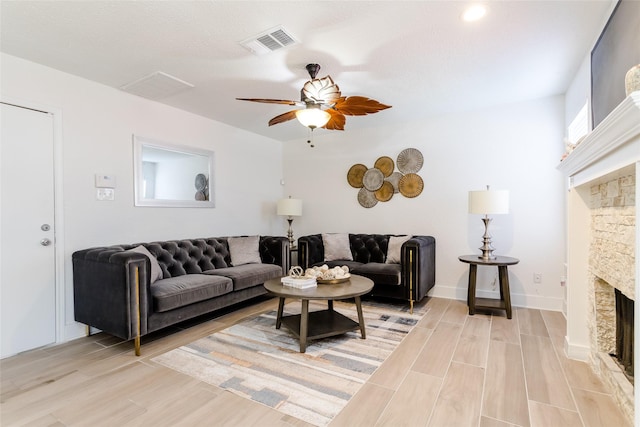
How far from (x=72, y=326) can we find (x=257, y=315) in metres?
1.71

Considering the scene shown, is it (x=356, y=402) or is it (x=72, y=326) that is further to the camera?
(x=72, y=326)

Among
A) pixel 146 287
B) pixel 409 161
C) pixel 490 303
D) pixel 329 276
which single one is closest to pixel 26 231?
pixel 146 287

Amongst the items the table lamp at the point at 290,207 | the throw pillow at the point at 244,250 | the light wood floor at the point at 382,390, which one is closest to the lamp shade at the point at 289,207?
the table lamp at the point at 290,207

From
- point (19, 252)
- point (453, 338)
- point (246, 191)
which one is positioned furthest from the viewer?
point (246, 191)

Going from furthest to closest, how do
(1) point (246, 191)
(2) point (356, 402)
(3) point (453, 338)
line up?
(1) point (246, 191), (3) point (453, 338), (2) point (356, 402)

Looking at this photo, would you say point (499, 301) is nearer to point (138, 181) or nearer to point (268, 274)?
point (268, 274)

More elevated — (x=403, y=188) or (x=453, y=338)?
(x=403, y=188)

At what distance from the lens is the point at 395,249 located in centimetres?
418

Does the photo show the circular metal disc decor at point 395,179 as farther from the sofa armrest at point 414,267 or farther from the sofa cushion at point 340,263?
the sofa cushion at point 340,263

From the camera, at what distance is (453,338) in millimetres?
2883

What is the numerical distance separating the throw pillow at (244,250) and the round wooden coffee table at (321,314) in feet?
4.05

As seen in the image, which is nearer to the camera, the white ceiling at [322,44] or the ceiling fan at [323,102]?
the white ceiling at [322,44]

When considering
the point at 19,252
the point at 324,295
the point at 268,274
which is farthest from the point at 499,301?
the point at 19,252

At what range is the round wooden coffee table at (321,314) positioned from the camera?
2594 mm
